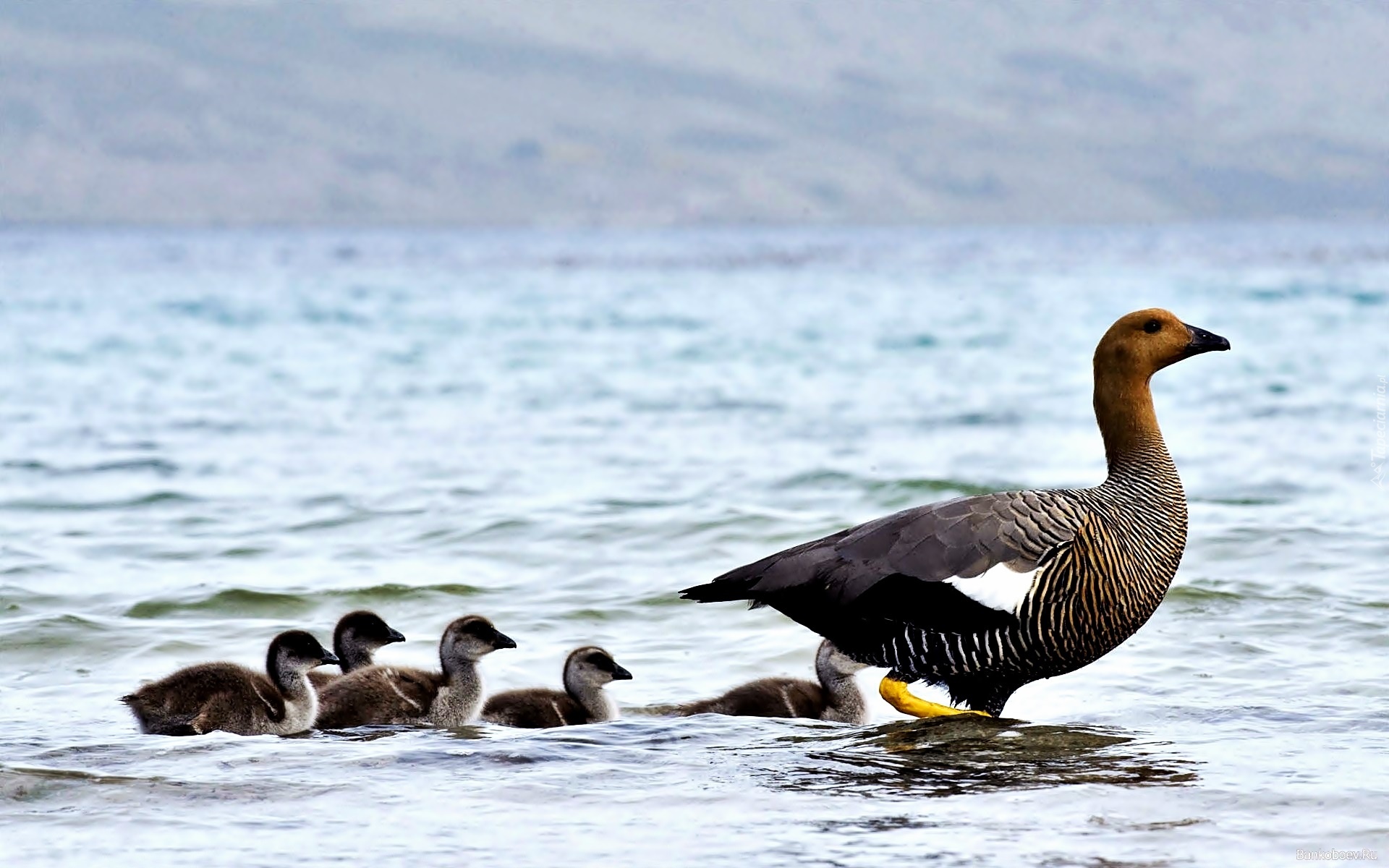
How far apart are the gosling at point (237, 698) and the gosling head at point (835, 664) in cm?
214

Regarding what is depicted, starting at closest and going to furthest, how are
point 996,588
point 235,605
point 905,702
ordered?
point 996,588 → point 905,702 → point 235,605

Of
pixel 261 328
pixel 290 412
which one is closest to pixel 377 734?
pixel 290 412

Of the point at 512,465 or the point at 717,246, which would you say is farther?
the point at 717,246

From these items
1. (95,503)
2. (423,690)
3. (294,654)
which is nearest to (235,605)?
(294,654)

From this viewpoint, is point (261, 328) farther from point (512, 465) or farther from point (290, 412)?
point (512, 465)

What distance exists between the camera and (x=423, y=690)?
7.73 meters

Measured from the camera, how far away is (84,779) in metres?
6.26

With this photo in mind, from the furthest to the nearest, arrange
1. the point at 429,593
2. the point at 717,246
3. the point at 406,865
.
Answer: the point at 717,246, the point at 429,593, the point at 406,865

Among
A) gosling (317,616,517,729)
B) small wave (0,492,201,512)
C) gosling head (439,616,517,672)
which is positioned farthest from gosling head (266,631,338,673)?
small wave (0,492,201,512)

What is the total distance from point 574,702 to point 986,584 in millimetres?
1887

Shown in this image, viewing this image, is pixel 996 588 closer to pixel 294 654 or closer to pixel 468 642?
pixel 468 642

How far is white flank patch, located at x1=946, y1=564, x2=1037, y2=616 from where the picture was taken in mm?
7059

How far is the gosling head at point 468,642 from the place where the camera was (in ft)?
25.7

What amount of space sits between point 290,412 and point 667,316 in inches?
871
